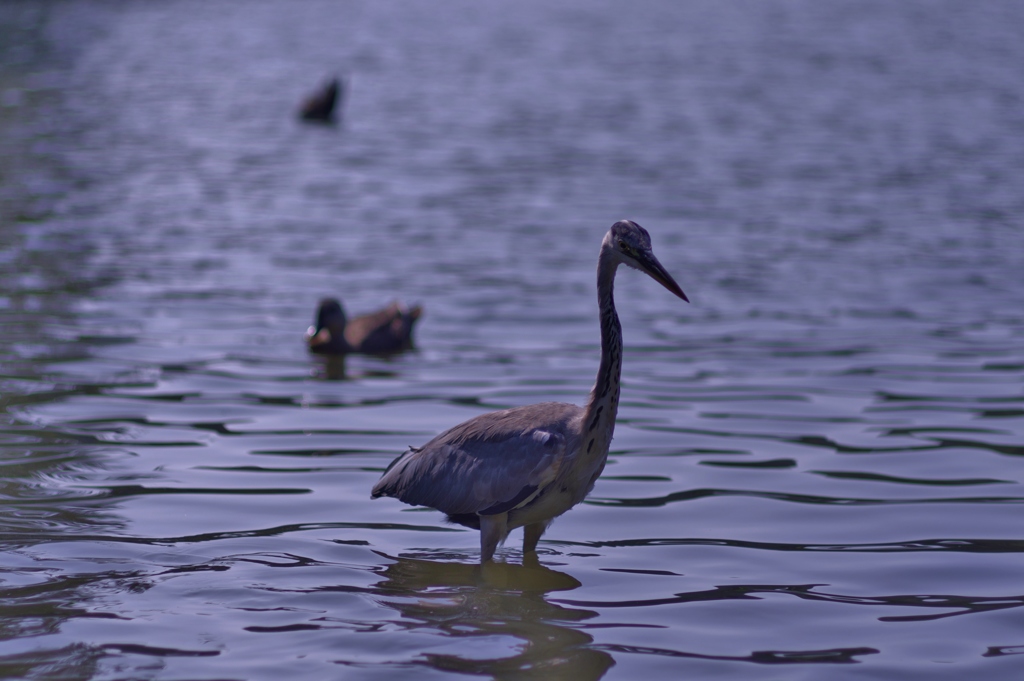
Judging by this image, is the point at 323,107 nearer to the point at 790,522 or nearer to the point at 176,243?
the point at 176,243

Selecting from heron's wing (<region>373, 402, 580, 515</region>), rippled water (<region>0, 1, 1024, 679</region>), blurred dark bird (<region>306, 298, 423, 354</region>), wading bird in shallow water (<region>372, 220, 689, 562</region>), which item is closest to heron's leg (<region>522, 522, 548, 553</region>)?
wading bird in shallow water (<region>372, 220, 689, 562</region>)

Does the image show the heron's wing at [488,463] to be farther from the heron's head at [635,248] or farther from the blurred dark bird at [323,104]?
the blurred dark bird at [323,104]

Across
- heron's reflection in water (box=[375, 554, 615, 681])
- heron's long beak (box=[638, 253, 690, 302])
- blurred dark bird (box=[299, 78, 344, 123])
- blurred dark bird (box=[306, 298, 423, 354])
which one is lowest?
heron's reflection in water (box=[375, 554, 615, 681])

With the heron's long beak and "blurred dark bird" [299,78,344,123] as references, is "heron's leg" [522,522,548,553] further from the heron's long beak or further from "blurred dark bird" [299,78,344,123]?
"blurred dark bird" [299,78,344,123]

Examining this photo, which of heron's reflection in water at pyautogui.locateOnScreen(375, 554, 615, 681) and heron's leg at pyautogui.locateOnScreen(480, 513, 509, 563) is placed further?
heron's leg at pyautogui.locateOnScreen(480, 513, 509, 563)

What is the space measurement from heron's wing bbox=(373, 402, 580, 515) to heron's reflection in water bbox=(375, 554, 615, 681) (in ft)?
1.32

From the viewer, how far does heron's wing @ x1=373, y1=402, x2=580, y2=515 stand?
24.1ft

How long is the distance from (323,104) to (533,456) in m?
25.1

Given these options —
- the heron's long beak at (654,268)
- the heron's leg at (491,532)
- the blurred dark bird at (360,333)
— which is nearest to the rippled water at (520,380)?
the heron's leg at (491,532)

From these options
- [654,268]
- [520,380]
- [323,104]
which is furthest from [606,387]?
[323,104]

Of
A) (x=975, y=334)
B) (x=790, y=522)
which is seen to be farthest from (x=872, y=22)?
(x=790, y=522)

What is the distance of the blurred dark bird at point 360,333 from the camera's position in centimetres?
1369

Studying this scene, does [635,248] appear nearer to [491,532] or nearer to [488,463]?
[488,463]

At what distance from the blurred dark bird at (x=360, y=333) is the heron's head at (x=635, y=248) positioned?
638 cm
